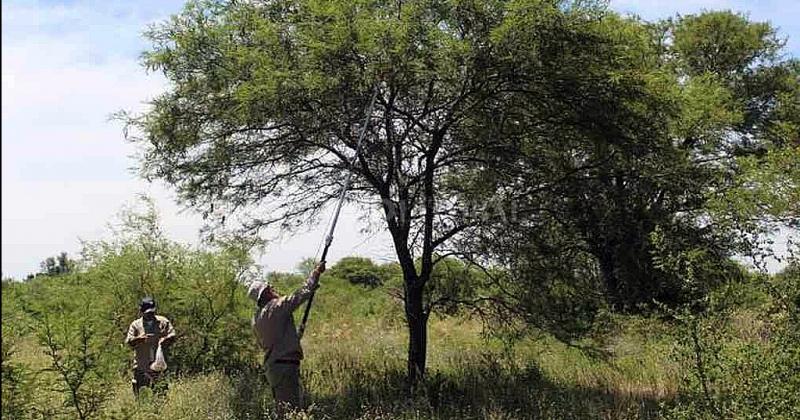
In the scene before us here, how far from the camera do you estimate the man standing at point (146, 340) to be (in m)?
10.8

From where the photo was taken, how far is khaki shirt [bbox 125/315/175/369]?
10859 millimetres

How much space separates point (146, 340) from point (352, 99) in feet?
14.7

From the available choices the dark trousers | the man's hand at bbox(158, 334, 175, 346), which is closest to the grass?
the dark trousers

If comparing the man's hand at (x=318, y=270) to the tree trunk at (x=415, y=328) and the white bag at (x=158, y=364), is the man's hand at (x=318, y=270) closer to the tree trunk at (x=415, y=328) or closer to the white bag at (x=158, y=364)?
the tree trunk at (x=415, y=328)

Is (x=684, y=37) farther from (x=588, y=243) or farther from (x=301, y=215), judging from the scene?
(x=301, y=215)

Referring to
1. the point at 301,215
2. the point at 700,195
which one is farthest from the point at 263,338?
the point at 700,195

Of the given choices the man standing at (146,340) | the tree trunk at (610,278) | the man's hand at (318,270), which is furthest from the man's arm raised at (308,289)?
the tree trunk at (610,278)

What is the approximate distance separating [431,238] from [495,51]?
9.75 ft

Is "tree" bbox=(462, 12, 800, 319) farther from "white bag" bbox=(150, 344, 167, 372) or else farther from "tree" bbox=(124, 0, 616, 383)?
"white bag" bbox=(150, 344, 167, 372)

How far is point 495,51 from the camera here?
9.30 metres

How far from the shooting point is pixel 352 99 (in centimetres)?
970

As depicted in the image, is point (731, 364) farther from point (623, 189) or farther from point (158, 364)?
point (158, 364)

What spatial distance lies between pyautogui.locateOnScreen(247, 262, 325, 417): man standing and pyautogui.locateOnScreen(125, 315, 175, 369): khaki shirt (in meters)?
3.09

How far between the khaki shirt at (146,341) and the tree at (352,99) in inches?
68.8
